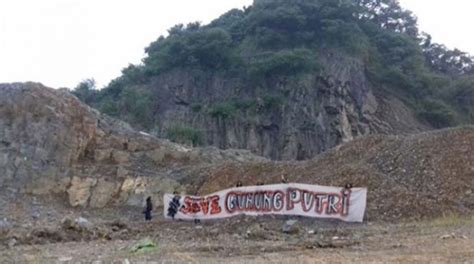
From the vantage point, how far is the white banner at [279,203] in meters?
19.0

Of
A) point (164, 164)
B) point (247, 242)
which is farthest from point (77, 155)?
point (247, 242)

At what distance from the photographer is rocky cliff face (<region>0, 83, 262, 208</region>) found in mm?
26531

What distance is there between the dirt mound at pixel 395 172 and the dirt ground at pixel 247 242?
54.0 inches

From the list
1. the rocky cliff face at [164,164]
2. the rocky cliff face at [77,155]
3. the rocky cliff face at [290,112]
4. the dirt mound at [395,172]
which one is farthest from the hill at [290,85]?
the dirt mound at [395,172]

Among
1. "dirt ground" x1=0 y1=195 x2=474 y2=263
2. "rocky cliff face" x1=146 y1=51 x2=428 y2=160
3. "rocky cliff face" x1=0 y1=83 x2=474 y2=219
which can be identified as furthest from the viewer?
"rocky cliff face" x1=146 y1=51 x2=428 y2=160

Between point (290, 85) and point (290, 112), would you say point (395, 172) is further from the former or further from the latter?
point (290, 85)

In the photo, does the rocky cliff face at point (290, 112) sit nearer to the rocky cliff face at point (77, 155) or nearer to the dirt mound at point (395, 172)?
the rocky cliff face at point (77, 155)

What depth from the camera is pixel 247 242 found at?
14680mm

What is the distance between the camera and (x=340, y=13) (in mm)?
51531

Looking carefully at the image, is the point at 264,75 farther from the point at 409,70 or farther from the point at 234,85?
the point at 409,70

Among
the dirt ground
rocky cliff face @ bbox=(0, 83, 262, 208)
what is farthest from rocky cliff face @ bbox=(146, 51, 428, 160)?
the dirt ground

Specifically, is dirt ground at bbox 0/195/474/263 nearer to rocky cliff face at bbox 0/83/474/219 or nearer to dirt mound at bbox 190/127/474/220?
dirt mound at bbox 190/127/474/220

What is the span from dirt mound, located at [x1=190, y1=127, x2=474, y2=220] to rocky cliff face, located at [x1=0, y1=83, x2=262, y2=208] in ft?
8.72

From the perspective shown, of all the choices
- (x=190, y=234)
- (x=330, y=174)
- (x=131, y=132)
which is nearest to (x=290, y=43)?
(x=131, y=132)
